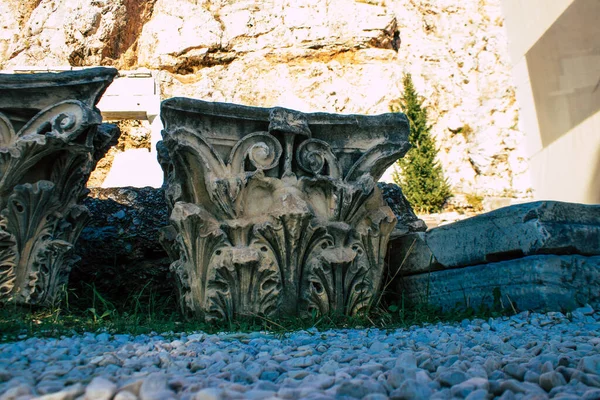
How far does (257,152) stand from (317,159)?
35cm

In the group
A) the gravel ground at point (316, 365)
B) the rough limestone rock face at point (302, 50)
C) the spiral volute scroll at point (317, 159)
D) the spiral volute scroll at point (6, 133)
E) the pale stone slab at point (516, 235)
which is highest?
the rough limestone rock face at point (302, 50)

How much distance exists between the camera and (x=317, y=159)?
3438mm

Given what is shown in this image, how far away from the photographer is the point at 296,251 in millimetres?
3236

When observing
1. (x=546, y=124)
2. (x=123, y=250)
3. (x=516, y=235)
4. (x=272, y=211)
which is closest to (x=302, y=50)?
(x=546, y=124)

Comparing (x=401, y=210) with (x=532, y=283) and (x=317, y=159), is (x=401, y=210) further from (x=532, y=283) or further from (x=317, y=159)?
(x=532, y=283)

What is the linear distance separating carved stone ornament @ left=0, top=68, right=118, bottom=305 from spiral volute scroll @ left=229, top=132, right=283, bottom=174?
0.83m

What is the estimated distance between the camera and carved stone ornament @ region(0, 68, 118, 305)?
3.28 metres

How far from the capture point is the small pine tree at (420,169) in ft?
52.1

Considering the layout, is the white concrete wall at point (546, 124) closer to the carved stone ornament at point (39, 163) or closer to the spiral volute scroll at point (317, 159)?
the spiral volute scroll at point (317, 159)

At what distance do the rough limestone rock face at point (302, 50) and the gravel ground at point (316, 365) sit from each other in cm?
1537

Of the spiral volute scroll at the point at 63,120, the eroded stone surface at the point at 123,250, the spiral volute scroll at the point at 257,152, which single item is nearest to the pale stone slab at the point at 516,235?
the spiral volute scroll at the point at 257,152

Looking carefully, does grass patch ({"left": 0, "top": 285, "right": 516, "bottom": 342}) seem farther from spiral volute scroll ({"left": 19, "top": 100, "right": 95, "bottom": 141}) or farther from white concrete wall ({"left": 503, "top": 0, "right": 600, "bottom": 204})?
white concrete wall ({"left": 503, "top": 0, "right": 600, "bottom": 204})

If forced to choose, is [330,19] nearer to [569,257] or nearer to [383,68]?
[383,68]

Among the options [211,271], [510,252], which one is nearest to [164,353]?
[211,271]
